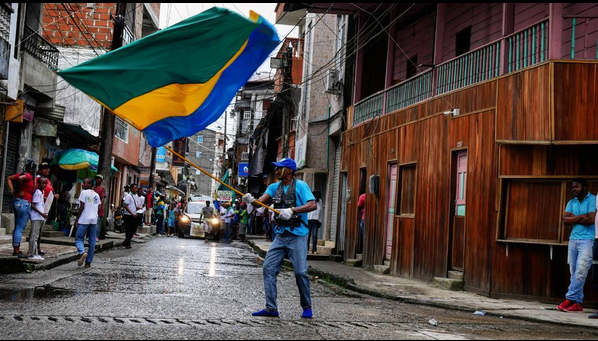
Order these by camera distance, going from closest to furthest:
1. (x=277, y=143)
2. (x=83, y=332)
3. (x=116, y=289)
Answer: (x=83, y=332) → (x=116, y=289) → (x=277, y=143)

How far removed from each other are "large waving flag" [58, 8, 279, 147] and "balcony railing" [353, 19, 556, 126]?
17.8ft

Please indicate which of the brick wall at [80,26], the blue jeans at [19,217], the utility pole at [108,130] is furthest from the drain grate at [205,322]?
the brick wall at [80,26]

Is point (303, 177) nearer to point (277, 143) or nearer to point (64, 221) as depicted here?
point (277, 143)

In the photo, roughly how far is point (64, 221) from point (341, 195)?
9219mm

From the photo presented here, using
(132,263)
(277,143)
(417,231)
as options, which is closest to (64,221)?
A: (132,263)

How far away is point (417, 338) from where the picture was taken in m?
6.89

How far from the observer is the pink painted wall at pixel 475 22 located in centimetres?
1579

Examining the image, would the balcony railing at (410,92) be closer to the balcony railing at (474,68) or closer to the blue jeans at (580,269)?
the balcony railing at (474,68)

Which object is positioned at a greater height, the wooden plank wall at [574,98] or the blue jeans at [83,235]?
the wooden plank wall at [574,98]

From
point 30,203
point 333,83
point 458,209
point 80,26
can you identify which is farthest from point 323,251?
point 80,26

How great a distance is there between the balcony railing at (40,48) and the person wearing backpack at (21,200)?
7.50 metres

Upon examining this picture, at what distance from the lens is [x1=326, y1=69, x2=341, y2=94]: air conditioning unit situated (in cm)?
2525

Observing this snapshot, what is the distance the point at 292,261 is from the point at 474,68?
7.44 meters

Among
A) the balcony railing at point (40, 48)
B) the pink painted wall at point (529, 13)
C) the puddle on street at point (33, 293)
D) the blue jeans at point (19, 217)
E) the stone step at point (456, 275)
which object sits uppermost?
the balcony railing at point (40, 48)
